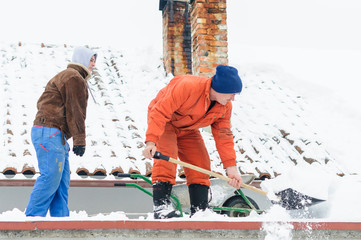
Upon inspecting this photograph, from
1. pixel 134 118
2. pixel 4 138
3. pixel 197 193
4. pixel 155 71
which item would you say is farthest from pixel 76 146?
pixel 155 71

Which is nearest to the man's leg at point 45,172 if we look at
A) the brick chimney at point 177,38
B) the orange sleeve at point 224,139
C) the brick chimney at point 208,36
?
the orange sleeve at point 224,139

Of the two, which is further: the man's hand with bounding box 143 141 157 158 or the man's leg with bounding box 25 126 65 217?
the man's leg with bounding box 25 126 65 217

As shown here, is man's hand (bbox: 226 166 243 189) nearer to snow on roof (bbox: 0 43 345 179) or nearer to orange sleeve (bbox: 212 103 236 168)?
orange sleeve (bbox: 212 103 236 168)

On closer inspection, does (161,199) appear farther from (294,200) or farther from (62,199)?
(294,200)

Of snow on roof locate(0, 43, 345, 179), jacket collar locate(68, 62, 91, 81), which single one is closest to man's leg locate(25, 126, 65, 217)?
jacket collar locate(68, 62, 91, 81)

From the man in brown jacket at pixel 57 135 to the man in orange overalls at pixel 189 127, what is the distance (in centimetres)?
65

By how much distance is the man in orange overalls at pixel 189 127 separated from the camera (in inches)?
136

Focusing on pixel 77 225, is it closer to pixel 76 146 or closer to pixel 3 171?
pixel 76 146

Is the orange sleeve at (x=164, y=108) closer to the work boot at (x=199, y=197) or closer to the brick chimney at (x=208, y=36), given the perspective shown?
the work boot at (x=199, y=197)

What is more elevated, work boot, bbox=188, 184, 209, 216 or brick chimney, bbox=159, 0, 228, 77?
brick chimney, bbox=159, 0, 228, 77

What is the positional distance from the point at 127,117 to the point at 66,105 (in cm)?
347

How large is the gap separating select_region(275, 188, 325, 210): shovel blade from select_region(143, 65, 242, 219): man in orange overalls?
42 centimetres

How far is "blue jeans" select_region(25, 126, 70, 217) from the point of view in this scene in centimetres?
353

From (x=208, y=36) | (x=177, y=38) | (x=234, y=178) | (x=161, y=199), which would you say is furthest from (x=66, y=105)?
(x=177, y=38)
